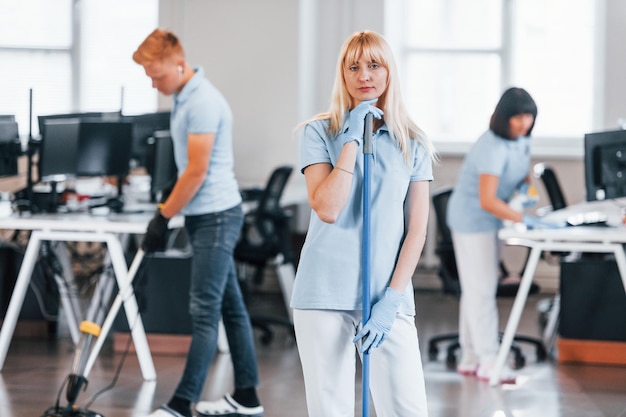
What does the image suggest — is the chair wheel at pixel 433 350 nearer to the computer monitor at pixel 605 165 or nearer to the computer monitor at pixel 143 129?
the computer monitor at pixel 605 165

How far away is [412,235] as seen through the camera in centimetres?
262

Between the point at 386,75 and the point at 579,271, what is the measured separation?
10.1ft

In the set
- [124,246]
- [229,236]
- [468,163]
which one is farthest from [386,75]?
[124,246]

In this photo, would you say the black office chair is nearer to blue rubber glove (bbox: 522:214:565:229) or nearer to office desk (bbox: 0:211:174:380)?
blue rubber glove (bbox: 522:214:565:229)

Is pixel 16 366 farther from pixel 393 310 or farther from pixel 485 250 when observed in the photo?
pixel 393 310

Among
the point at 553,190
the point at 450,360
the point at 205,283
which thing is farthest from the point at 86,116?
the point at 553,190

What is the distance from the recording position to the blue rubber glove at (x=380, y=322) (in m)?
2.52

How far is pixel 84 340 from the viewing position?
13.1 ft

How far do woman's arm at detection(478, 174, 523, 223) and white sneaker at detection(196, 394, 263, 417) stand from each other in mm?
1373

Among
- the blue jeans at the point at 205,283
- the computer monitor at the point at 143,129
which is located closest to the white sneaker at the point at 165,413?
the blue jeans at the point at 205,283

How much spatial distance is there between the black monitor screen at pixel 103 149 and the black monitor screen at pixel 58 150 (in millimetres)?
49

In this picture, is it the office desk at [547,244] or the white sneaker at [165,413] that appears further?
the office desk at [547,244]

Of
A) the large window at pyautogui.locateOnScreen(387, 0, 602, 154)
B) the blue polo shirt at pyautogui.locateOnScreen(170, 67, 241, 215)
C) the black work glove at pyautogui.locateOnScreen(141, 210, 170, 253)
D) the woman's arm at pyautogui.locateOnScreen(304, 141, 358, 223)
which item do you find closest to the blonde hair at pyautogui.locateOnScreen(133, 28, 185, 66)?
the blue polo shirt at pyautogui.locateOnScreen(170, 67, 241, 215)

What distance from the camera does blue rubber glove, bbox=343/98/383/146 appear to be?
8.43ft
